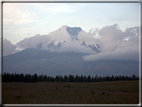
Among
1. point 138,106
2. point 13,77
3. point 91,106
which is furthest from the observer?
point 13,77

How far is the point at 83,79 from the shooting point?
85250 mm

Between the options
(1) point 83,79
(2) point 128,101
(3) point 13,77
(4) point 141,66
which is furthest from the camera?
(1) point 83,79

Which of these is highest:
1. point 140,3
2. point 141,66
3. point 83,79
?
point 140,3

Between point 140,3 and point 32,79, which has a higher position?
point 140,3

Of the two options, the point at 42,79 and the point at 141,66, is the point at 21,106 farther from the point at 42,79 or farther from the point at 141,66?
the point at 42,79

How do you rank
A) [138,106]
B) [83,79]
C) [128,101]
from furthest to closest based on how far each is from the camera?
[83,79] → [128,101] → [138,106]

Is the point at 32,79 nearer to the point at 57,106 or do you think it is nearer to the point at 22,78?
the point at 22,78

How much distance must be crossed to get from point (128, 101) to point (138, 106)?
5892 millimetres

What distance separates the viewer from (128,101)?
23.9 m

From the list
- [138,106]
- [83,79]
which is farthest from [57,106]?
[83,79]

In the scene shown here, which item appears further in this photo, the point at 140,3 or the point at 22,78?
the point at 22,78

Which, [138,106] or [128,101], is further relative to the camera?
[128,101]

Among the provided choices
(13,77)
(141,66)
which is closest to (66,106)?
(141,66)

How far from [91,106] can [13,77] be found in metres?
59.3
